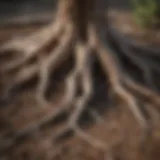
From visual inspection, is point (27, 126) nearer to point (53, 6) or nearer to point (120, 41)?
point (120, 41)

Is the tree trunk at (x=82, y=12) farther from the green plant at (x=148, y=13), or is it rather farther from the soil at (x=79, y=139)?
the green plant at (x=148, y=13)

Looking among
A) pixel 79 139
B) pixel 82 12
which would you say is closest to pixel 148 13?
pixel 82 12

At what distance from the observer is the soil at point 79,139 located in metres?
2.82

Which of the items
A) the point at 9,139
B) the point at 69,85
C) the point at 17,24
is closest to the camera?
the point at 9,139

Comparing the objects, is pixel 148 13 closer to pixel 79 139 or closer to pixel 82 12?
pixel 82 12

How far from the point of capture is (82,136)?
299 centimetres

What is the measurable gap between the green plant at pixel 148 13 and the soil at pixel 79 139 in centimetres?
220

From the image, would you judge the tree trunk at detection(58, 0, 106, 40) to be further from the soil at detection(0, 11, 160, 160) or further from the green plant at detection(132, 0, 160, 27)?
the green plant at detection(132, 0, 160, 27)

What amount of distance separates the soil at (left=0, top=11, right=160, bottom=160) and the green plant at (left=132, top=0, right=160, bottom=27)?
2.20 meters

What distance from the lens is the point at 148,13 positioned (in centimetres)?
536

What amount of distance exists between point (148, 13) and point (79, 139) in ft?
9.50

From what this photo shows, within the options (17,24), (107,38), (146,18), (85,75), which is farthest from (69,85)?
(146,18)

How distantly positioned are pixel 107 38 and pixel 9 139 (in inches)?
54.3

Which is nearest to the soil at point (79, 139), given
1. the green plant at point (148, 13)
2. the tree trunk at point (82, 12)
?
the tree trunk at point (82, 12)
